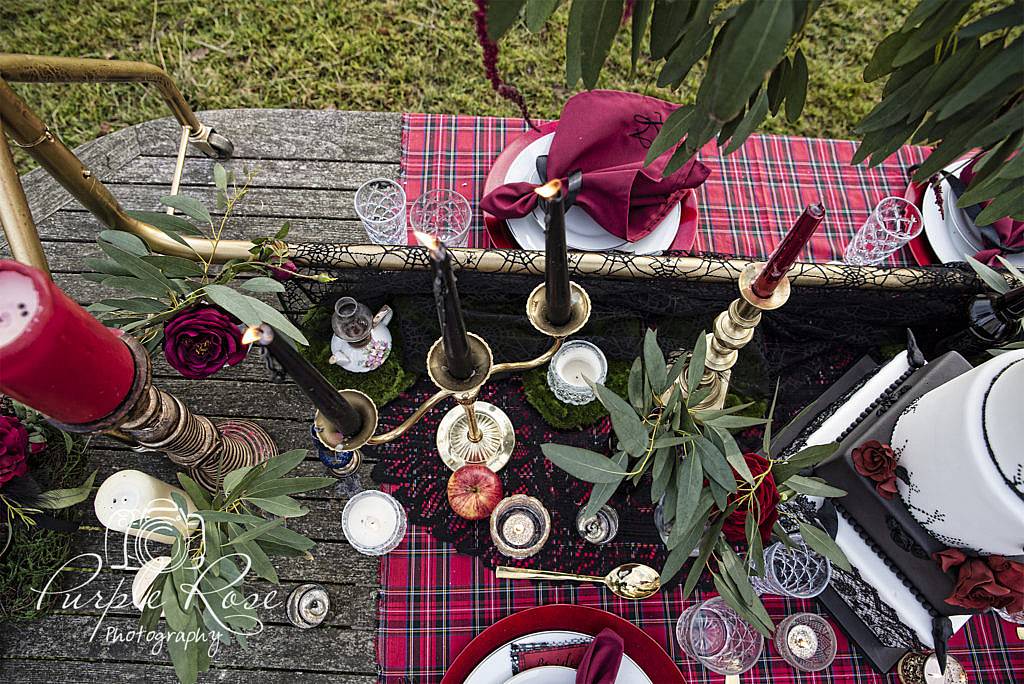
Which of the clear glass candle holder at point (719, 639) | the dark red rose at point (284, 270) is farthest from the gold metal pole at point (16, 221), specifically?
the clear glass candle holder at point (719, 639)

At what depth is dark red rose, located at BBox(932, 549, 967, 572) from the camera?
747 mm

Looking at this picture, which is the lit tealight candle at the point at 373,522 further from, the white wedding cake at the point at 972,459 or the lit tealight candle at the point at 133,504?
the white wedding cake at the point at 972,459

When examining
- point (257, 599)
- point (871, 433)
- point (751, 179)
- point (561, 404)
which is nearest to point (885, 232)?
point (751, 179)

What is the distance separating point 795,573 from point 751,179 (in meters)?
0.80

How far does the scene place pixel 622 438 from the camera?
67 cm

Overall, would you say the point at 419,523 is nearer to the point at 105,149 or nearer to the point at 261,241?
the point at 261,241

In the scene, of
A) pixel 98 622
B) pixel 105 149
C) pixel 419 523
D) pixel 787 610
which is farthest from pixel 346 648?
pixel 105 149

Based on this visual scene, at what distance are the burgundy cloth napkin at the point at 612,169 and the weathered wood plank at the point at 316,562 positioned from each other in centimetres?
64

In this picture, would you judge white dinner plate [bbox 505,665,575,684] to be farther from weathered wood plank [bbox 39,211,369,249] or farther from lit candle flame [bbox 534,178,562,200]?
weathered wood plank [bbox 39,211,369,249]

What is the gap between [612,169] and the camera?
1.05 m

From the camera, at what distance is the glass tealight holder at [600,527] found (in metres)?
0.96

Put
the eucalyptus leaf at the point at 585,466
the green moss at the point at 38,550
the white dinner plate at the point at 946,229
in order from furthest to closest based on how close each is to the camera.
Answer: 1. the white dinner plate at the point at 946,229
2. the green moss at the point at 38,550
3. the eucalyptus leaf at the point at 585,466

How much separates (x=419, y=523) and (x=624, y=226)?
61cm

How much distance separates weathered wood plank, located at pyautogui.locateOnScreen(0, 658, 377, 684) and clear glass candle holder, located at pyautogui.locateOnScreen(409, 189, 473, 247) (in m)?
0.78
